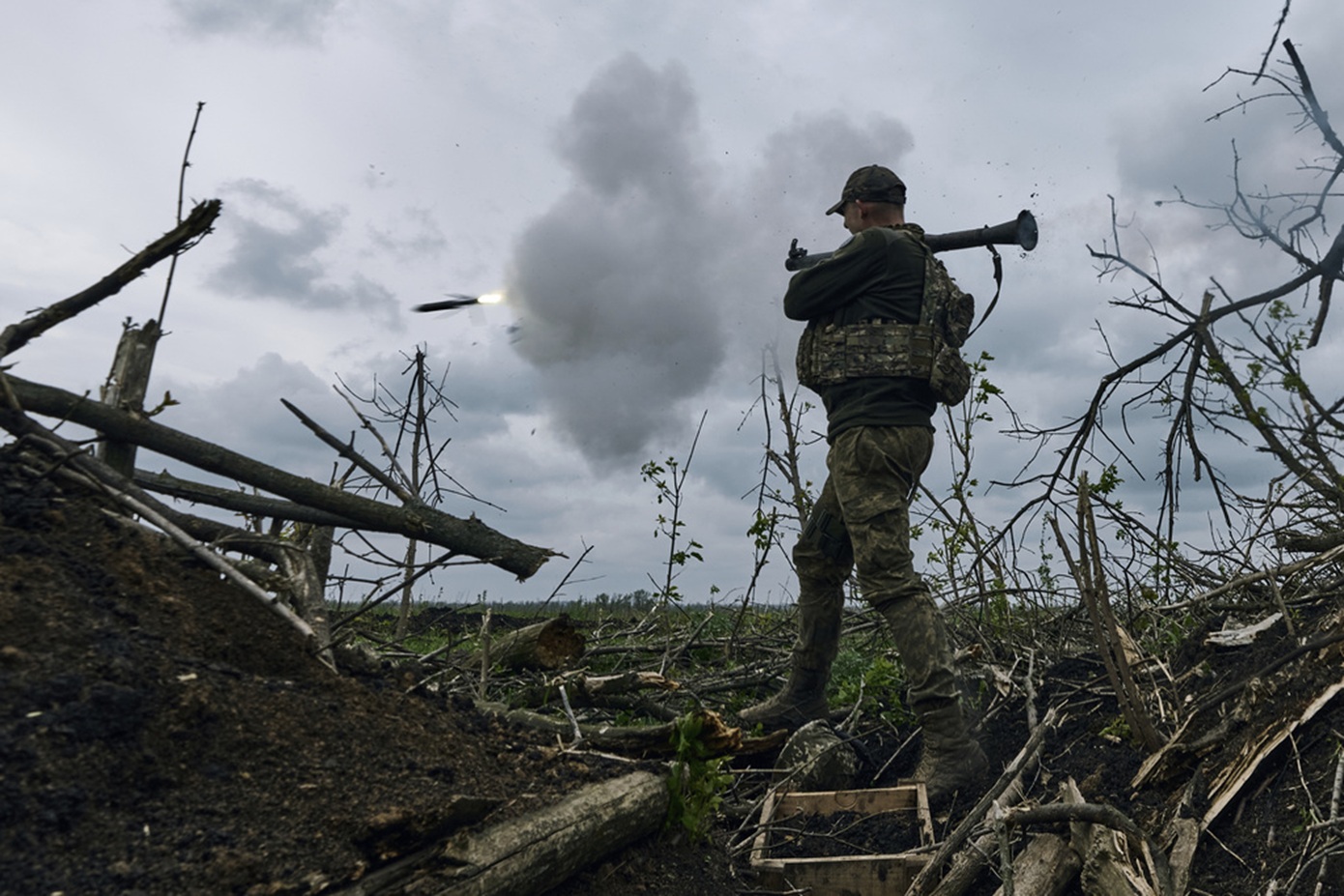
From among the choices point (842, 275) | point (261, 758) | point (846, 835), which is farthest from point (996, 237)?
point (261, 758)

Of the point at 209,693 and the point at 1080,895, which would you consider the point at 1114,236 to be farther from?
the point at 209,693

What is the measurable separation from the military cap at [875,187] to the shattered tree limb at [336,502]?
116 inches

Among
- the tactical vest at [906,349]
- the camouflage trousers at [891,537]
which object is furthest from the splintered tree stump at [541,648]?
the tactical vest at [906,349]

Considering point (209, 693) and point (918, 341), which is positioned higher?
point (918, 341)

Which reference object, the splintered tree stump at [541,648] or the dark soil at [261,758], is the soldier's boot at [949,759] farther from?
the splintered tree stump at [541,648]

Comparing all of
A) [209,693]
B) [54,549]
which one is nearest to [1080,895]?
[209,693]

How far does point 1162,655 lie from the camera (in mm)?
5270

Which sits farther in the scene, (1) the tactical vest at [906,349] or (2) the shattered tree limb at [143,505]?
(1) the tactical vest at [906,349]

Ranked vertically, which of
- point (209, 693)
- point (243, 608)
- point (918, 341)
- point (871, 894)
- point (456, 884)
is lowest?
point (871, 894)

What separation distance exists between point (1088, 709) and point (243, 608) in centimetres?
406

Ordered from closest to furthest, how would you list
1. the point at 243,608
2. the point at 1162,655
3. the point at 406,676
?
the point at 243,608 → the point at 406,676 → the point at 1162,655

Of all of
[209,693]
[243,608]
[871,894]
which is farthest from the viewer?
[871,894]

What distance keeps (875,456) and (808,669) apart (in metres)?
1.36

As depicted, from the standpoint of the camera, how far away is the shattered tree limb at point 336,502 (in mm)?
3711
